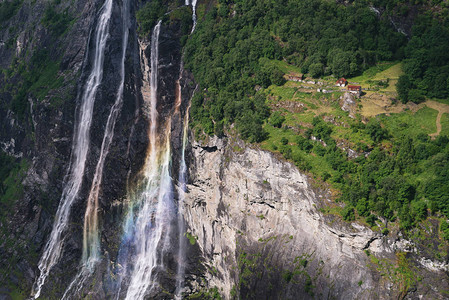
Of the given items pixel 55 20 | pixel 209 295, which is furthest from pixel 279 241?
pixel 55 20

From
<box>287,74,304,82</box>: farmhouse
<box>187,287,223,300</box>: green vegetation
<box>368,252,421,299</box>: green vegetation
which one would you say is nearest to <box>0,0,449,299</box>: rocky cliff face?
<box>368,252,421,299</box>: green vegetation

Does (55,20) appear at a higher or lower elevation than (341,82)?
higher

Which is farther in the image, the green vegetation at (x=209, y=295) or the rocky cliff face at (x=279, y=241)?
the green vegetation at (x=209, y=295)

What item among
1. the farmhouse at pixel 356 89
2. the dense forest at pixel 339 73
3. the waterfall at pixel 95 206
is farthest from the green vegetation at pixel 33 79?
the farmhouse at pixel 356 89

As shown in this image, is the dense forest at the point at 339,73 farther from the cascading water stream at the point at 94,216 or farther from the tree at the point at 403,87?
the cascading water stream at the point at 94,216

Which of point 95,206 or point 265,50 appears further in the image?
point 95,206

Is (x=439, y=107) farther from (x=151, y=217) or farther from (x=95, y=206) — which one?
(x=95, y=206)
